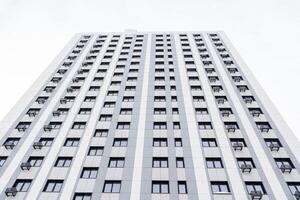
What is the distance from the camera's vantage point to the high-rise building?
24625 mm

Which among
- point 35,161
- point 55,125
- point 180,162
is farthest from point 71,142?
point 180,162

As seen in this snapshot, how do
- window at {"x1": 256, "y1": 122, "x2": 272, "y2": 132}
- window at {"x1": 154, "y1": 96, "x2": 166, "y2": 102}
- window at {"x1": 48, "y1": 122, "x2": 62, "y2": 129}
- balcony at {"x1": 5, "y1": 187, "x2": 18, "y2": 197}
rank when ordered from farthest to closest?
window at {"x1": 154, "y1": 96, "x2": 166, "y2": 102}, window at {"x1": 48, "y1": 122, "x2": 62, "y2": 129}, window at {"x1": 256, "y1": 122, "x2": 272, "y2": 132}, balcony at {"x1": 5, "y1": 187, "x2": 18, "y2": 197}

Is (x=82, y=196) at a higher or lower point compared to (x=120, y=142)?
lower

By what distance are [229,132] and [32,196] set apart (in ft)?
63.1

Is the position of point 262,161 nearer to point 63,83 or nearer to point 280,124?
point 280,124

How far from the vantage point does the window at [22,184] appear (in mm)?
24484

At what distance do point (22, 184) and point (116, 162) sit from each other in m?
8.14

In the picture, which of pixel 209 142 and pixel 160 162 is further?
pixel 209 142

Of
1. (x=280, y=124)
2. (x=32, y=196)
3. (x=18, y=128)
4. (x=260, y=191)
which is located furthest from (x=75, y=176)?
(x=280, y=124)

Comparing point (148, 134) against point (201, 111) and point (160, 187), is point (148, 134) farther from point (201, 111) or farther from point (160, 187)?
point (201, 111)

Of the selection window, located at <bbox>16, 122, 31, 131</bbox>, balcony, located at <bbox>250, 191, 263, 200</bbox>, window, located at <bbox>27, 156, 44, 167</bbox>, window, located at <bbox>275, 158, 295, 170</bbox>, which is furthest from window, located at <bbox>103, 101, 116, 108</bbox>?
window, located at <bbox>275, 158, 295, 170</bbox>

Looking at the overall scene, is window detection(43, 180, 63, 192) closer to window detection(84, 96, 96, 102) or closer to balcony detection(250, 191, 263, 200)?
window detection(84, 96, 96, 102)

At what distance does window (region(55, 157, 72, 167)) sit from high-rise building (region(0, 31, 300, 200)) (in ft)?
0.29

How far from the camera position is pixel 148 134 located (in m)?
30.3
